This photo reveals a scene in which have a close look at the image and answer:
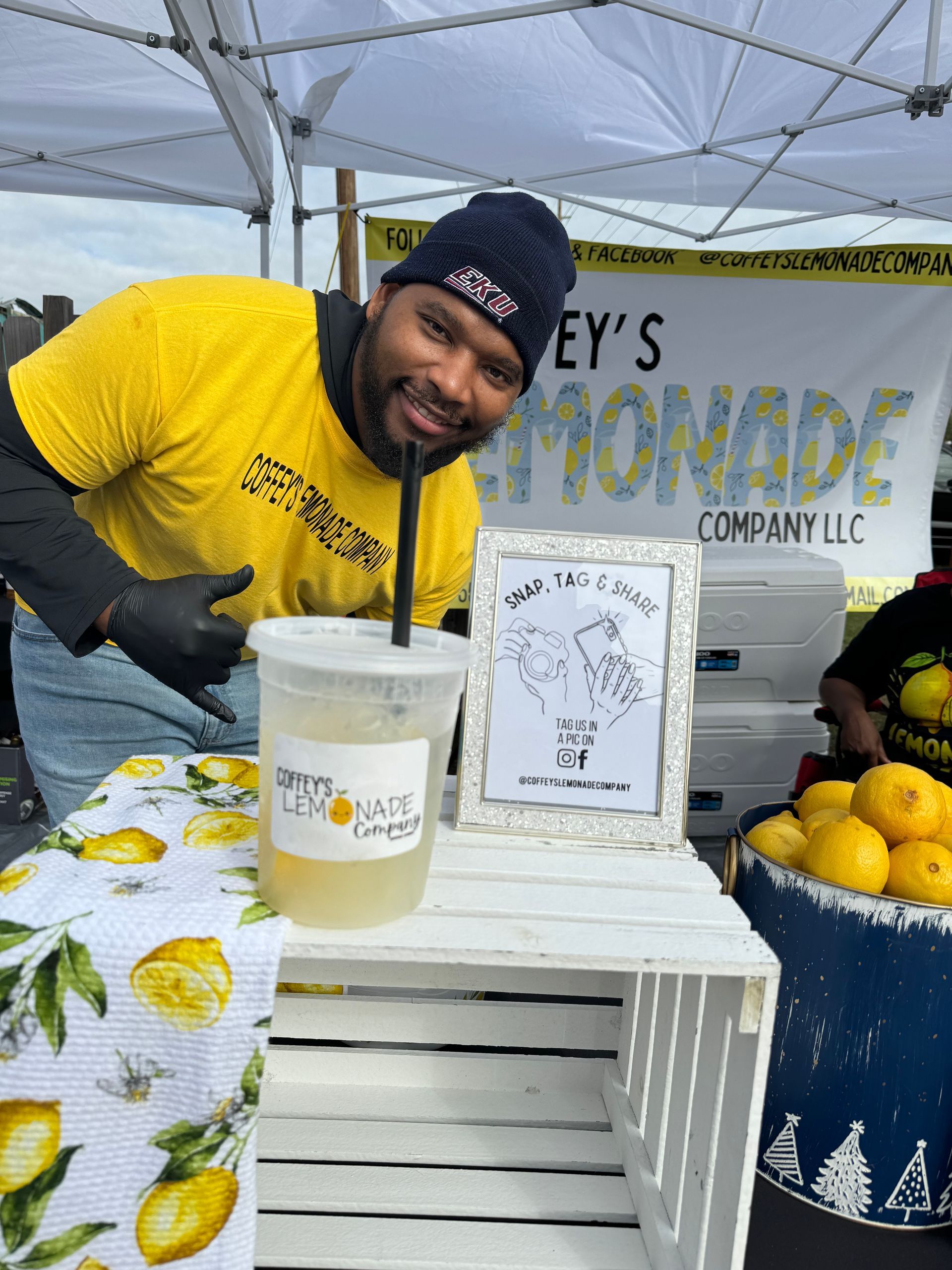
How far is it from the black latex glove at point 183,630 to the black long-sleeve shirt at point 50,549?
46 millimetres

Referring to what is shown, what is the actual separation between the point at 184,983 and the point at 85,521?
643 millimetres

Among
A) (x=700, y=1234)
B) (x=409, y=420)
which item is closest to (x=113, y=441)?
(x=409, y=420)

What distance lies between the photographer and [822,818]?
1061mm

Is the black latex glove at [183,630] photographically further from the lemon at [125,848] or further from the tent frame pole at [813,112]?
the tent frame pole at [813,112]

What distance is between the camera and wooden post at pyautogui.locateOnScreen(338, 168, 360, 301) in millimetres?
3805

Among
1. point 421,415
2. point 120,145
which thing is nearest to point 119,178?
point 120,145

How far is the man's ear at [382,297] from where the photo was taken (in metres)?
1.29

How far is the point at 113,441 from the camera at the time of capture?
3.90ft

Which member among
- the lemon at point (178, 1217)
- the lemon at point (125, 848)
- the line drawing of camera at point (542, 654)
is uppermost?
the line drawing of camera at point (542, 654)

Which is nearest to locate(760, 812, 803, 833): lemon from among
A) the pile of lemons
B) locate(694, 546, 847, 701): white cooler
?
the pile of lemons

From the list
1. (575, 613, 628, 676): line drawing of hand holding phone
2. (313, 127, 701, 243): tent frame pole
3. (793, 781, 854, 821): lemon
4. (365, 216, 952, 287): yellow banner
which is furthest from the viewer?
(365, 216, 952, 287): yellow banner

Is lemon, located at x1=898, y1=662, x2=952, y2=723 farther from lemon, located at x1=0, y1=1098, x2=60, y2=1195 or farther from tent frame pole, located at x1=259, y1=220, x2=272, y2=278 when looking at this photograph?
tent frame pole, located at x1=259, y1=220, x2=272, y2=278

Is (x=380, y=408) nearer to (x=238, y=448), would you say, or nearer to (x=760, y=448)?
(x=238, y=448)

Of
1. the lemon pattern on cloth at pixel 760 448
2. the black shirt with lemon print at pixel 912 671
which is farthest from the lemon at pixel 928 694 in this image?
the lemon pattern on cloth at pixel 760 448
